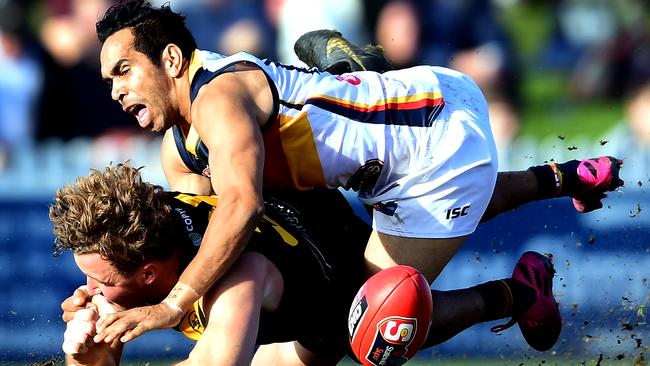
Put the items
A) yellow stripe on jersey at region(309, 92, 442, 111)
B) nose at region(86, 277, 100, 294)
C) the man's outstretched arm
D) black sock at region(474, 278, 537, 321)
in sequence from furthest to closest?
the man's outstretched arm
black sock at region(474, 278, 537, 321)
yellow stripe on jersey at region(309, 92, 442, 111)
nose at region(86, 277, 100, 294)

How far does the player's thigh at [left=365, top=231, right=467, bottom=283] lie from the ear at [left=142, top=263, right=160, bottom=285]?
1.11 metres

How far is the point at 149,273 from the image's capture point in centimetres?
423

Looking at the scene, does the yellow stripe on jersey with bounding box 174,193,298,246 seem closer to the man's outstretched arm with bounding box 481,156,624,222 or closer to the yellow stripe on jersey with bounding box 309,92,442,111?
the yellow stripe on jersey with bounding box 309,92,442,111

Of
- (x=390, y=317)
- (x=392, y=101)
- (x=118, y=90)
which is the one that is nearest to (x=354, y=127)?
(x=392, y=101)

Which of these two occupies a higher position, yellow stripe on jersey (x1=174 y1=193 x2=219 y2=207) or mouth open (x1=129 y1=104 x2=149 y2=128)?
mouth open (x1=129 y1=104 x2=149 y2=128)

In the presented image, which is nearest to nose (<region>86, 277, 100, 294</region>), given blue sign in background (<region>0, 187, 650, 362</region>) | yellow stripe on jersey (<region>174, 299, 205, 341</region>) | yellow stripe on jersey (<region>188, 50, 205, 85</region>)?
yellow stripe on jersey (<region>174, 299, 205, 341</region>)

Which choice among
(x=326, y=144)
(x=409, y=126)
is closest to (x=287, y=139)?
(x=326, y=144)

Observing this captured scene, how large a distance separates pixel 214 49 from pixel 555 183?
3.06 meters

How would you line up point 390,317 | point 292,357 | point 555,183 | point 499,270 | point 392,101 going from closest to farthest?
point 390,317, point 392,101, point 292,357, point 555,183, point 499,270

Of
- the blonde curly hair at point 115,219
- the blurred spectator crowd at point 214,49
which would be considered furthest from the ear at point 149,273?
the blurred spectator crowd at point 214,49

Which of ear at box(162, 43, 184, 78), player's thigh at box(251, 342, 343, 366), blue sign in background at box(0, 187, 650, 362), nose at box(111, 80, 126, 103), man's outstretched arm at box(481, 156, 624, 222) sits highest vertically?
ear at box(162, 43, 184, 78)

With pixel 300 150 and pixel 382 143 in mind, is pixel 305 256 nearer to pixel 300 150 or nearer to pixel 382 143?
pixel 300 150

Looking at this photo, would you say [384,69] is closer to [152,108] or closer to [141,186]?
[152,108]

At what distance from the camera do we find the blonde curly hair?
409cm
